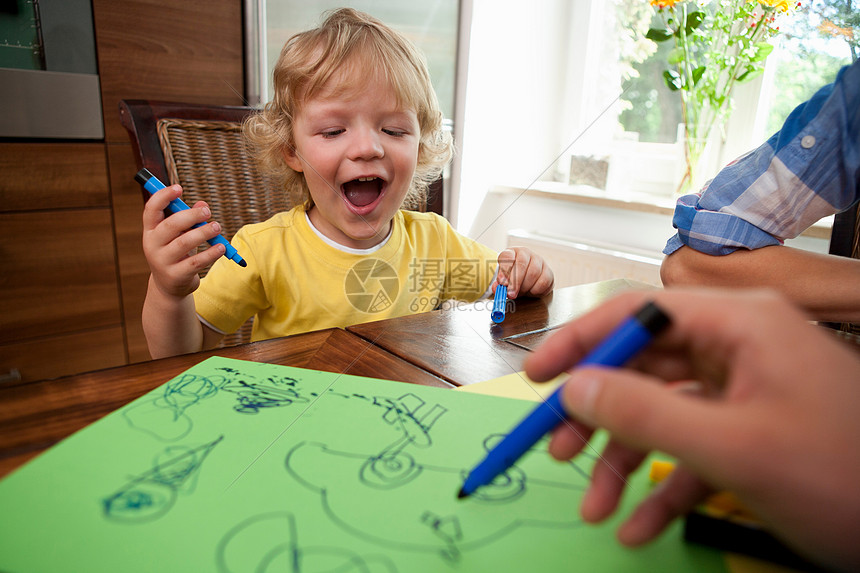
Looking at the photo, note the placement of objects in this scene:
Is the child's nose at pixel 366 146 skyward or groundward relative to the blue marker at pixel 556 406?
skyward

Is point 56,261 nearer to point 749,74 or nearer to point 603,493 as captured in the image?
point 603,493

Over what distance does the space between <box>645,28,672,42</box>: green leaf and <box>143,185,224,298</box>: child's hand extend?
1.62 meters

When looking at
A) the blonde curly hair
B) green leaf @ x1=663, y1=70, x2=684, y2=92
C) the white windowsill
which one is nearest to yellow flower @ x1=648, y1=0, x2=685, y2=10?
green leaf @ x1=663, y1=70, x2=684, y2=92

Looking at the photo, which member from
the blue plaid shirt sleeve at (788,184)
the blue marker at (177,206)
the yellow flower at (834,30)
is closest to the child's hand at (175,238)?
the blue marker at (177,206)

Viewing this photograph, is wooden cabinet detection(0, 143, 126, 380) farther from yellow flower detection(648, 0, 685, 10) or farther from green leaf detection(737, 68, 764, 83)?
green leaf detection(737, 68, 764, 83)

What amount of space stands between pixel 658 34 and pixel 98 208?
167 cm

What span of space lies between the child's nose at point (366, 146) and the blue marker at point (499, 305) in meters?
0.26

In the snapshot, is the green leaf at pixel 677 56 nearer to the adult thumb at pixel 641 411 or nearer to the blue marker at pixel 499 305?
the blue marker at pixel 499 305

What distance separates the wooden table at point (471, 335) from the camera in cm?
50

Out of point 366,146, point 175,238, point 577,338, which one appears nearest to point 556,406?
point 577,338

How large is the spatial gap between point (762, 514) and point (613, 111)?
2.07 metres

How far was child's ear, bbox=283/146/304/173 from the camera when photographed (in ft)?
2.95

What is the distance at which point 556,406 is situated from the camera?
24cm

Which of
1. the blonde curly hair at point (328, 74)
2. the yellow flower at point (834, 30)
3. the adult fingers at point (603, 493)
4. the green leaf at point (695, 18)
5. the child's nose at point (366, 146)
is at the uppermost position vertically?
the green leaf at point (695, 18)
